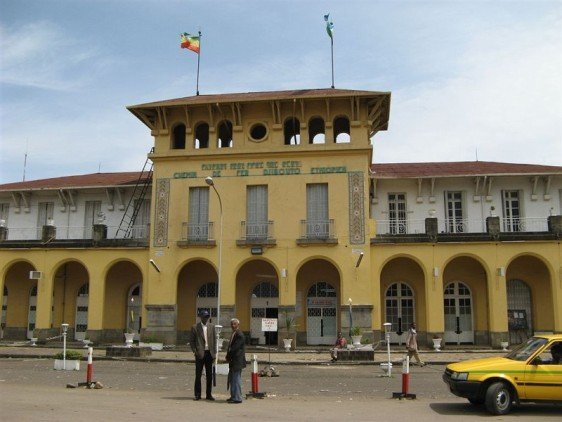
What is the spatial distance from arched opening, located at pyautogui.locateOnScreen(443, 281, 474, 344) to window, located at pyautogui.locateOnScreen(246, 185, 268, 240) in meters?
9.54

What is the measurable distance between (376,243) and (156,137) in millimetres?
11963

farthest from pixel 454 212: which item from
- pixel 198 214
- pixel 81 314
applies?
pixel 81 314

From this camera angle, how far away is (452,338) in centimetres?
2884

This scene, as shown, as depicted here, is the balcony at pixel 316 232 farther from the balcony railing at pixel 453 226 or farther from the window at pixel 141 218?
the window at pixel 141 218

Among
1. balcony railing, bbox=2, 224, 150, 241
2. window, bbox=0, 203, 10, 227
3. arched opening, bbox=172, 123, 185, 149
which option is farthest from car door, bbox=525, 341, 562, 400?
window, bbox=0, 203, 10, 227

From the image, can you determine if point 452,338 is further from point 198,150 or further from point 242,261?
point 198,150

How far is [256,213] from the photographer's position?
2855 cm

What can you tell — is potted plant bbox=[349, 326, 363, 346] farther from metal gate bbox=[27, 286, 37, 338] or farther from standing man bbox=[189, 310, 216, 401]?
metal gate bbox=[27, 286, 37, 338]

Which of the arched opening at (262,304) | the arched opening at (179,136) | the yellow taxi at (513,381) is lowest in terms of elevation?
the yellow taxi at (513,381)

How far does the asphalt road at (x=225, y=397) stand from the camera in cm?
1055

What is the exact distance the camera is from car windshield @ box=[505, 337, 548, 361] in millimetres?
11602

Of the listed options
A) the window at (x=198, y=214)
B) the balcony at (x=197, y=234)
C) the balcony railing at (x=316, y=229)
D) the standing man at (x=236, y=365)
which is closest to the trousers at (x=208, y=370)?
the standing man at (x=236, y=365)

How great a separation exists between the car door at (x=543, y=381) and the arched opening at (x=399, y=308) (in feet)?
58.7

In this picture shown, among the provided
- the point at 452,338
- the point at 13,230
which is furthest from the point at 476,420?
the point at 13,230
